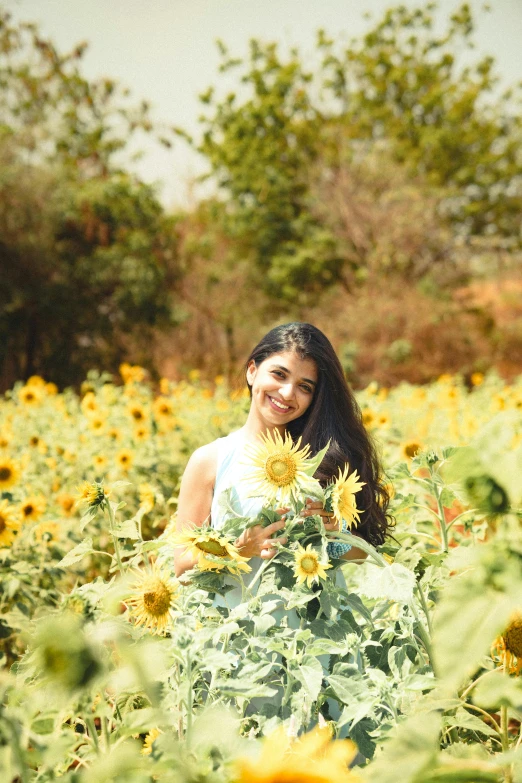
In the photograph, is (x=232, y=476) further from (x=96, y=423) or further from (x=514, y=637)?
(x=96, y=423)

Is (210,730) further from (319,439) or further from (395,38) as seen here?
(395,38)

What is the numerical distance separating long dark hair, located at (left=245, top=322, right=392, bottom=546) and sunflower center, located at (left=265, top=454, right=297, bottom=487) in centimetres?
57

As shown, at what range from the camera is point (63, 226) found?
32.9 feet

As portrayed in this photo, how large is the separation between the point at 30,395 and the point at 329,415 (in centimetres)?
409

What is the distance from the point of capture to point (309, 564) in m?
1.12

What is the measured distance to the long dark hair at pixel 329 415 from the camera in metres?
1.77

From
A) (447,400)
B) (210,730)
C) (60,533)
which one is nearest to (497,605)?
(210,730)

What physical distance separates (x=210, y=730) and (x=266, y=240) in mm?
16290

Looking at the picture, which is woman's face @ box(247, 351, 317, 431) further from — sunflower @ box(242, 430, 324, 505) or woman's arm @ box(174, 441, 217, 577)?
sunflower @ box(242, 430, 324, 505)

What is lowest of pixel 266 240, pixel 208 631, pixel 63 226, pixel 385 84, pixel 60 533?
pixel 60 533

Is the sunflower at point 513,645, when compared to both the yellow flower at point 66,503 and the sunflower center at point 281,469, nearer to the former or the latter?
the sunflower center at point 281,469

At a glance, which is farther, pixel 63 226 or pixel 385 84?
pixel 385 84

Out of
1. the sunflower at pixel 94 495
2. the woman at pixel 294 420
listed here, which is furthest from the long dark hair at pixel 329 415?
the sunflower at pixel 94 495

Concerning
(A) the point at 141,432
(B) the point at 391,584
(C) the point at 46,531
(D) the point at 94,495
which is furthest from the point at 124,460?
(B) the point at 391,584
